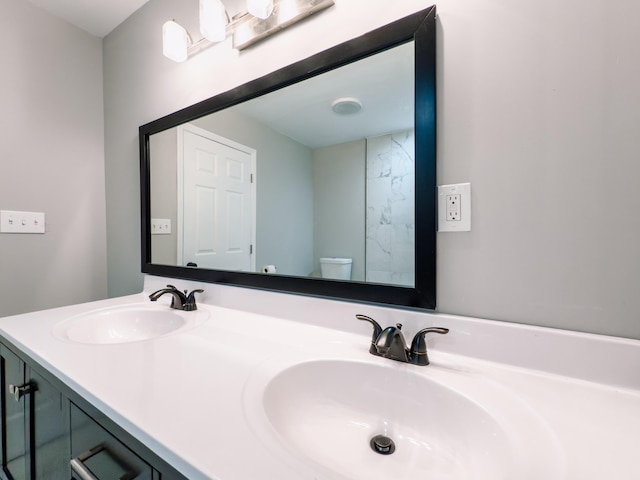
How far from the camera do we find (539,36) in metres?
0.59

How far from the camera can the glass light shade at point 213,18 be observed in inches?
40.5

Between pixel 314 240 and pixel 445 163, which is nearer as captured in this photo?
pixel 445 163

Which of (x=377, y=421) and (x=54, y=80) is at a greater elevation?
(x=54, y=80)

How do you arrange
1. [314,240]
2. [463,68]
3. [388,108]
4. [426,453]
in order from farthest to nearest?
[314,240] < [388,108] < [463,68] < [426,453]

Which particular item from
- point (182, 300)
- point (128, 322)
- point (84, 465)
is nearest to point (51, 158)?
point (128, 322)

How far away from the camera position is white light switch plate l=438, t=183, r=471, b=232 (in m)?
0.66

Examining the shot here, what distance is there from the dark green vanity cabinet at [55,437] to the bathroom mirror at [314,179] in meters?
0.54

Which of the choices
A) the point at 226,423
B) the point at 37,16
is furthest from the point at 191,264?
the point at 37,16

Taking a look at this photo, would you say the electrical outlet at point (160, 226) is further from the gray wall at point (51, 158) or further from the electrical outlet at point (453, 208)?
the electrical outlet at point (453, 208)

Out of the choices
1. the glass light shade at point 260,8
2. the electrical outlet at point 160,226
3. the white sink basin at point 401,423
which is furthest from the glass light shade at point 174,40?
the white sink basin at point 401,423

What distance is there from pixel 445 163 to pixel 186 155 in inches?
45.7

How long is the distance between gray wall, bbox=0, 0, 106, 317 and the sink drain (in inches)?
65.6

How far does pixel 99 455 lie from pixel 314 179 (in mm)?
865

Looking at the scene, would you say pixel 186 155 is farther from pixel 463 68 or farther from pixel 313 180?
pixel 463 68
